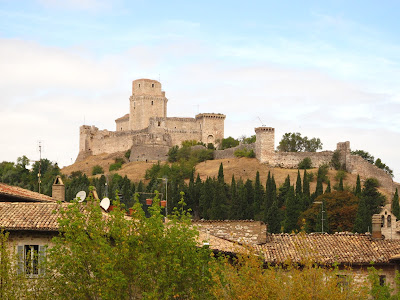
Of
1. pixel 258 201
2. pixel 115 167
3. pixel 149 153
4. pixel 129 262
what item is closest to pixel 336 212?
pixel 258 201

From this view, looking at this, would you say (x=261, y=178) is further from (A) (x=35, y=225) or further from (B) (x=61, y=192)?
(A) (x=35, y=225)

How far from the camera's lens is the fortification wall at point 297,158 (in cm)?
10662

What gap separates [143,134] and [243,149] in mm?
22440

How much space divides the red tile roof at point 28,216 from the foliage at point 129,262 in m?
2.39

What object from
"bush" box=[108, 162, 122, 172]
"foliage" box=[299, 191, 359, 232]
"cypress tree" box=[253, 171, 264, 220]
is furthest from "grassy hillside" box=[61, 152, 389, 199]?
"foliage" box=[299, 191, 359, 232]

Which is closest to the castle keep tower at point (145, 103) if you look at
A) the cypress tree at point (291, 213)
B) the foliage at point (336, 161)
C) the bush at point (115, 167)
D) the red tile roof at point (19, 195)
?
the bush at point (115, 167)

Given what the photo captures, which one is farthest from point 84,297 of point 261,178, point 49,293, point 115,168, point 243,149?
point 115,168

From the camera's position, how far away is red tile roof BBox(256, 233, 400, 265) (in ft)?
95.8

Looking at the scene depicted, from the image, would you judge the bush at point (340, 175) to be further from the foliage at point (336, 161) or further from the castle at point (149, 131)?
the castle at point (149, 131)

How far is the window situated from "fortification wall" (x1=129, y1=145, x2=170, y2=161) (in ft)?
317

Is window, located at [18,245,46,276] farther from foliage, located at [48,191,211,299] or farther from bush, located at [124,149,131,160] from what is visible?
bush, located at [124,149,131,160]

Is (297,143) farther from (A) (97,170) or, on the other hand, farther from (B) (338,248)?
(B) (338,248)

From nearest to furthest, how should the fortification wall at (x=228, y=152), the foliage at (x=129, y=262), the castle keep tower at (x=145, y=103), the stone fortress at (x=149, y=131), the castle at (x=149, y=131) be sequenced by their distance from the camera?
1. the foliage at (x=129, y=262)
2. the fortification wall at (x=228, y=152)
3. the stone fortress at (x=149, y=131)
4. the castle at (x=149, y=131)
5. the castle keep tower at (x=145, y=103)

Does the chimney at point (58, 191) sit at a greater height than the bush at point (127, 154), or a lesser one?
lesser
